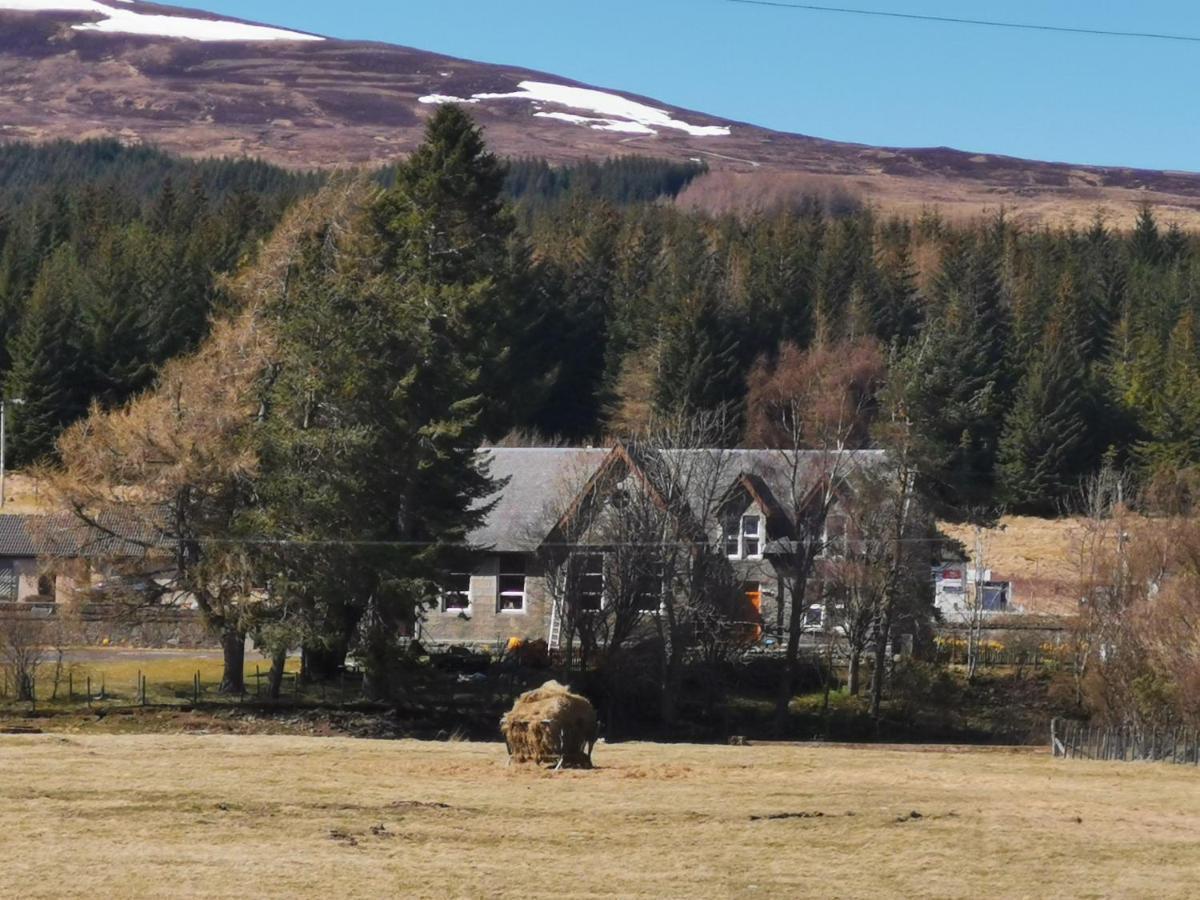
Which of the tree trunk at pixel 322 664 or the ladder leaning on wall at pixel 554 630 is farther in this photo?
the ladder leaning on wall at pixel 554 630

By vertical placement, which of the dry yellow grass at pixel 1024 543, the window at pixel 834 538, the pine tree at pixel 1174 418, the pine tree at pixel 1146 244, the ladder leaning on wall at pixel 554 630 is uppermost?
the pine tree at pixel 1146 244

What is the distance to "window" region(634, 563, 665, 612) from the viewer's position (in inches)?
1960

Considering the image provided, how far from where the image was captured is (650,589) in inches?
1972

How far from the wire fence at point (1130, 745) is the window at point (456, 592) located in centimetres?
1768

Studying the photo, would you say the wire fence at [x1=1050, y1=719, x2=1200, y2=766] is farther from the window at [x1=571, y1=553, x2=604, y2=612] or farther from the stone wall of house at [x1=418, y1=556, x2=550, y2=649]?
the stone wall of house at [x1=418, y1=556, x2=550, y2=649]

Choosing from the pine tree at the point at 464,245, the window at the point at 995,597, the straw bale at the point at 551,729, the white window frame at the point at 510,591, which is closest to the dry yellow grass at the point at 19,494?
the pine tree at the point at 464,245

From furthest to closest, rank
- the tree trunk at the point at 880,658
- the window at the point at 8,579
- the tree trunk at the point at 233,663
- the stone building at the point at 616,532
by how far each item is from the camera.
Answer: the window at the point at 8,579, the stone building at the point at 616,532, the tree trunk at the point at 880,658, the tree trunk at the point at 233,663

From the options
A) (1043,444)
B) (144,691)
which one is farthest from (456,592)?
(1043,444)

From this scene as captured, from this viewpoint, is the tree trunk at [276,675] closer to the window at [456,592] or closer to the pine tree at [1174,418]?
the window at [456,592]

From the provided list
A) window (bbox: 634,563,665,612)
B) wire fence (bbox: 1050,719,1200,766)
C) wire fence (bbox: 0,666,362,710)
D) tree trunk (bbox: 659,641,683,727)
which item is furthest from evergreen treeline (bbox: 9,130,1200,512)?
wire fence (bbox: 1050,719,1200,766)

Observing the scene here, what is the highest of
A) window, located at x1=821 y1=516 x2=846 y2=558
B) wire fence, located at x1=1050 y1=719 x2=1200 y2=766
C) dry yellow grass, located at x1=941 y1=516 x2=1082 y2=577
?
window, located at x1=821 y1=516 x2=846 y2=558

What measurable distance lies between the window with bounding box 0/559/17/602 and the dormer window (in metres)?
24.0

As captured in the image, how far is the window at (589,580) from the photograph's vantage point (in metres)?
50.1

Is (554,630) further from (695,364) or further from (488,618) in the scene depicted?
(695,364)
